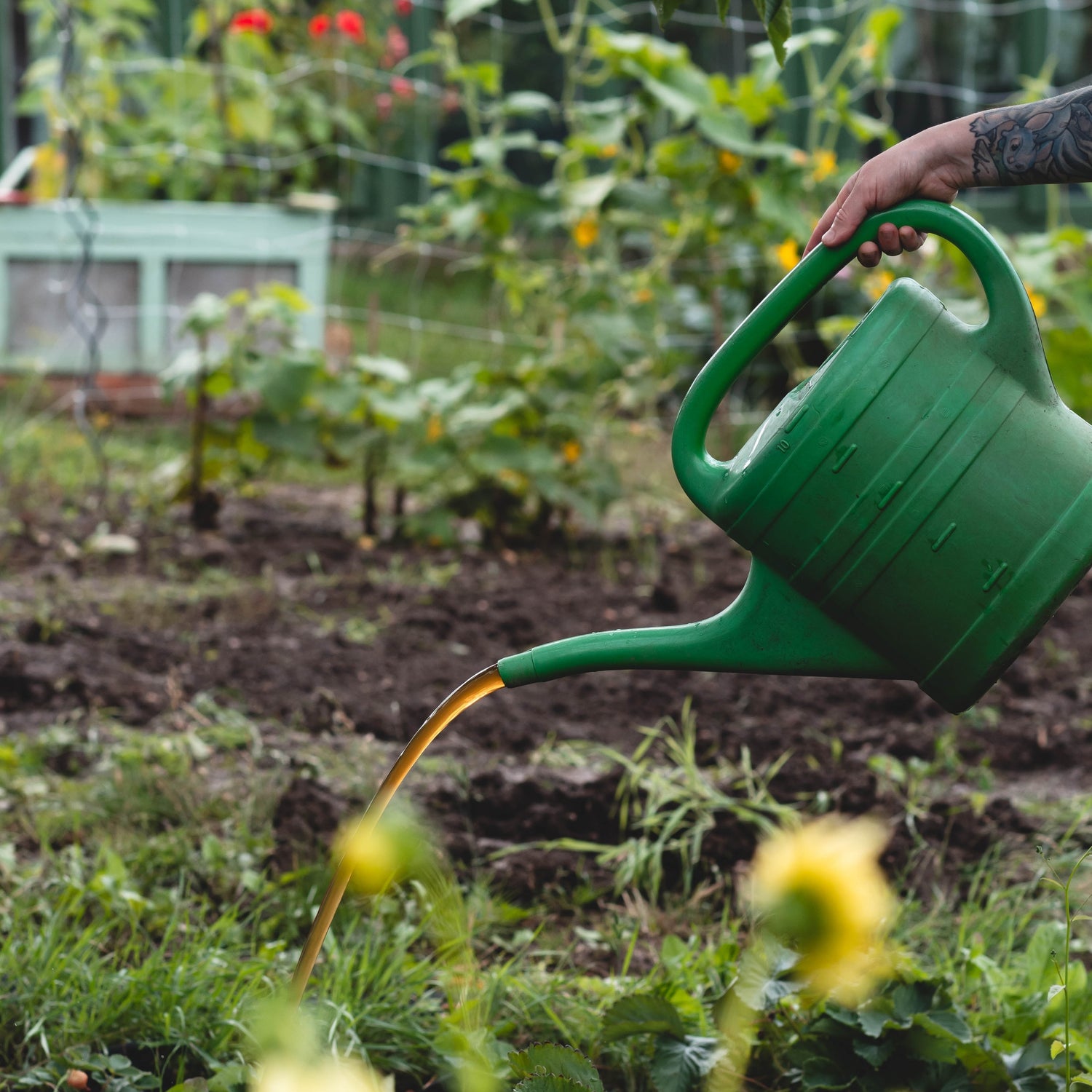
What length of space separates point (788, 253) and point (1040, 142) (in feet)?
8.19

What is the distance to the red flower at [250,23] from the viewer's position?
4.96m

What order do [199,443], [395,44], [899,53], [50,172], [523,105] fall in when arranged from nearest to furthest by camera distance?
[523,105]
[199,443]
[50,172]
[395,44]
[899,53]

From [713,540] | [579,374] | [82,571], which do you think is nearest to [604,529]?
[713,540]

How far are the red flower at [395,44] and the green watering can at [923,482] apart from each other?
6037 millimetres

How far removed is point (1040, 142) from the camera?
3.41ft

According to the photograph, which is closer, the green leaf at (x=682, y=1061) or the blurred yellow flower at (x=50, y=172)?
the green leaf at (x=682, y=1061)

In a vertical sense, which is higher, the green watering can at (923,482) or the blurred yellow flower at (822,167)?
the blurred yellow flower at (822,167)

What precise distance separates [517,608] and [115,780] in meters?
1.17

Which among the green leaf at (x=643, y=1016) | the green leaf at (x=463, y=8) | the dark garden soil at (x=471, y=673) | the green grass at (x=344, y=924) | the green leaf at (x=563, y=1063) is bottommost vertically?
the dark garden soil at (x=471, y=673)

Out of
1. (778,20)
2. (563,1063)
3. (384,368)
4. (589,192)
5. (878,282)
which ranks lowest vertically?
(563,1063)

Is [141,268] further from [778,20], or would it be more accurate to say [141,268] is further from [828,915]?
[828,915]

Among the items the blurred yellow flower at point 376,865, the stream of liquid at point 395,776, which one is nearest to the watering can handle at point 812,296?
the stream of liquid at point 395,776

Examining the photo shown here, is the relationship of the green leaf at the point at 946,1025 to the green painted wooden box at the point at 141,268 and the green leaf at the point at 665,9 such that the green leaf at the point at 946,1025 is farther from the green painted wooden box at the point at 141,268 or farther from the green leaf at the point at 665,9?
the green painted wooden box at the point at 141,268

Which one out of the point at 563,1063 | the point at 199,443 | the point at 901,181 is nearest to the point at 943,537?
the point at 901,181
